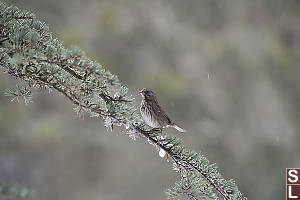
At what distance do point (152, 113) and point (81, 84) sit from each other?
3.66ft

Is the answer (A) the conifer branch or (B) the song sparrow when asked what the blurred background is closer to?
(B) the song sparrow

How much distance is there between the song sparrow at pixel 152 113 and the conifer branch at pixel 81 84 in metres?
0.84

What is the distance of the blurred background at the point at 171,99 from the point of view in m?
6.27

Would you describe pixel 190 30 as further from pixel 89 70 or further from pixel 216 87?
pixel 89 70

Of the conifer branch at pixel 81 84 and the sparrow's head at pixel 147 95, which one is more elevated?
the sparrow's head at pixel 147 95

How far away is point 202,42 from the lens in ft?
24.2

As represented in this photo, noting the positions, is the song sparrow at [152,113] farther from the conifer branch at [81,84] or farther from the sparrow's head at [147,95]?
the conifer branch at [81,84]

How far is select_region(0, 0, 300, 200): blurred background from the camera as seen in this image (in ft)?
20.6

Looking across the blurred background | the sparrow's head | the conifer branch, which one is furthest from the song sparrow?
the blurred background

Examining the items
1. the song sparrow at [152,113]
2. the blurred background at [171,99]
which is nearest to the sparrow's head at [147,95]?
the song sparrow at [152,113]

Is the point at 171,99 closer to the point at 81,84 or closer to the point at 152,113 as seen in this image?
the point at 152,113

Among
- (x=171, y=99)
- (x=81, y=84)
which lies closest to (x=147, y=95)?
(x=81, y=84)

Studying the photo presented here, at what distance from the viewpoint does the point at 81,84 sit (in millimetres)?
1401

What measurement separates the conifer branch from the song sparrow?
844 mm
